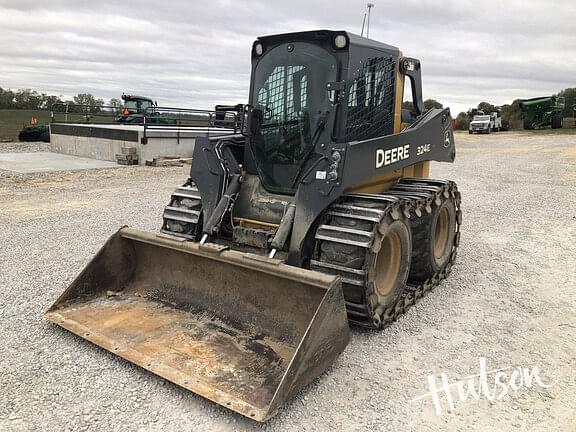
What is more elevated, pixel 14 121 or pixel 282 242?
pixel 14 121

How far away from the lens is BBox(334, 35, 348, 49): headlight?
4.53 meters

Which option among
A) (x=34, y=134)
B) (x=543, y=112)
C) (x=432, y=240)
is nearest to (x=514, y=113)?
(x=543, y=112)

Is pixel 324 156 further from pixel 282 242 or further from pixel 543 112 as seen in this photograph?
pixel 543 112

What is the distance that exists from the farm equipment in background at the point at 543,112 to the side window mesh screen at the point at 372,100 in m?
34.8

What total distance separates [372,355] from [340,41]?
2.61 metres

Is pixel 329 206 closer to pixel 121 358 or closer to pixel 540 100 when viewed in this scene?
pixel 121 358

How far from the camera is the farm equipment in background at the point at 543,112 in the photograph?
1404 inches

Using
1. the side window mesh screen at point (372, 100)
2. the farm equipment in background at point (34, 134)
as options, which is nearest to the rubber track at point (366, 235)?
the side window mesh screen at point (372, 100)

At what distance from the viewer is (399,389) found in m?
3.54

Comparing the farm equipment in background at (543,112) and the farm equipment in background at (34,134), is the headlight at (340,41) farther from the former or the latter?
the farm equipment in background at (543,112)

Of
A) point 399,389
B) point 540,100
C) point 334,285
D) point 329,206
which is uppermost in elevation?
point 540,100

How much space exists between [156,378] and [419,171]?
158 inches

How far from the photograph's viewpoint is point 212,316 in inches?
171

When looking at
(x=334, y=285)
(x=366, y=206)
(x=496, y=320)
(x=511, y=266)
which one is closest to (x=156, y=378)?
(x=334, y=285)
